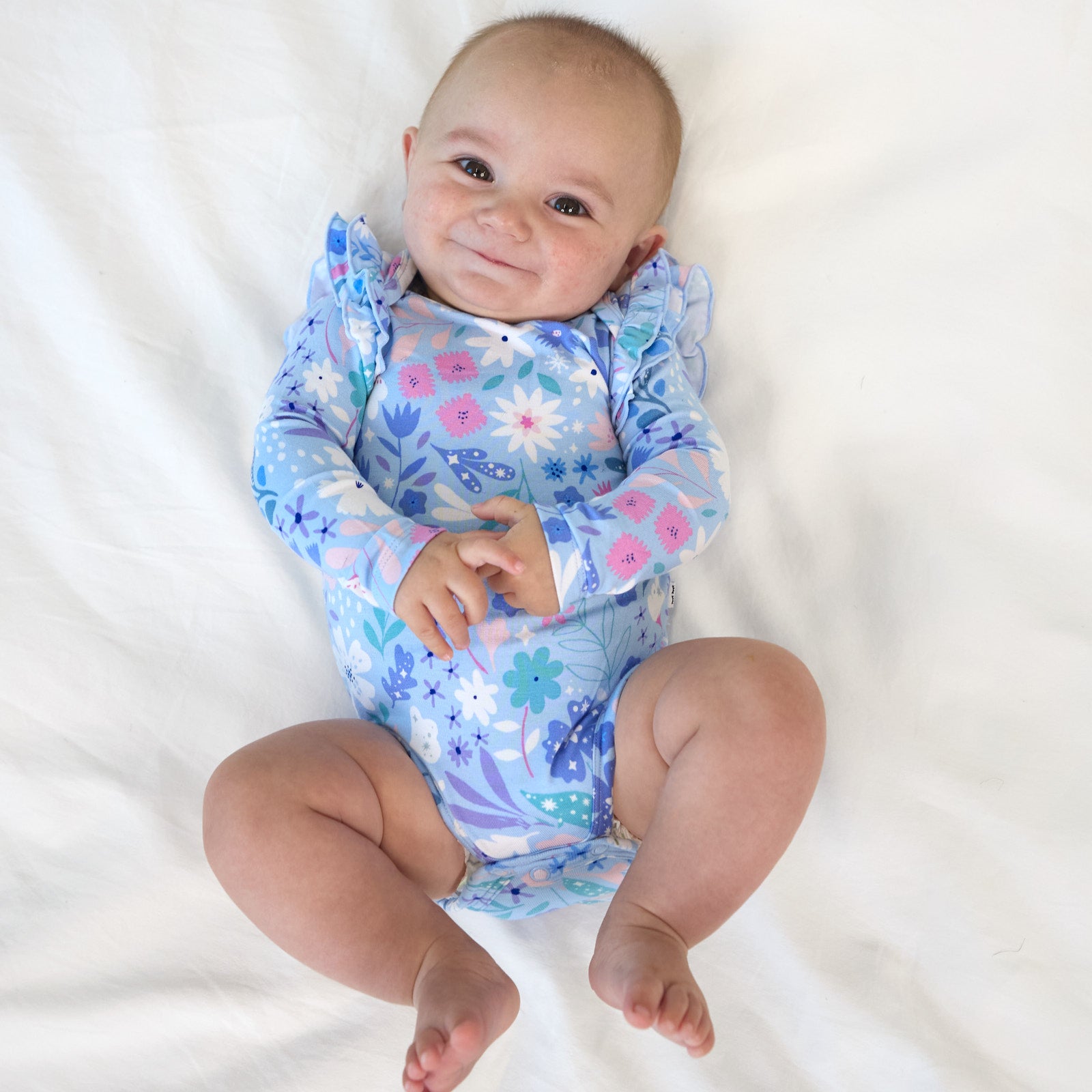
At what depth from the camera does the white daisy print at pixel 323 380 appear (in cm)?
126

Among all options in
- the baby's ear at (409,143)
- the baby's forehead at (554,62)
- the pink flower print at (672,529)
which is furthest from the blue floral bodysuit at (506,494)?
the baby's forehead at (554,62)

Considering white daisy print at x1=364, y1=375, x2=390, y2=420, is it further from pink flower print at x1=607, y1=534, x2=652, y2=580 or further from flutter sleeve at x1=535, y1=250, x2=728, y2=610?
pink flower print at x1=607, y1=534, x2=652, y2=580

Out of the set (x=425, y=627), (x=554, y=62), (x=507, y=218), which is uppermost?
(x=554, y=62)

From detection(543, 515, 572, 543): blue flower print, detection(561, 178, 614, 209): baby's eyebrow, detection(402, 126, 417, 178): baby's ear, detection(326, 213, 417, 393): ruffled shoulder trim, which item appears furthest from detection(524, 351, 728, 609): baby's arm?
detection(402, 126, 417, 178): baby's ear

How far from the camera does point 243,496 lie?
144 cm

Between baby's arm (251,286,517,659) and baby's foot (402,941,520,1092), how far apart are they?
310 millimetres

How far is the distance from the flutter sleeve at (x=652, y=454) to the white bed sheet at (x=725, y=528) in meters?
0.08

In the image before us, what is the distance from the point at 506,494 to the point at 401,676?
250mm

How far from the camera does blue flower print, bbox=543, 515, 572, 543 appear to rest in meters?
1.12

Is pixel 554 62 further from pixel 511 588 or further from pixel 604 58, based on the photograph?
pixel 511 588

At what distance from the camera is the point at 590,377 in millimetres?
1314

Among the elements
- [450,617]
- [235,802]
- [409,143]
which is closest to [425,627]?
[450,617]

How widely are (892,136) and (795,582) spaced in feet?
2.00

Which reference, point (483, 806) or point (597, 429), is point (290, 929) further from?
point (597, 429)
